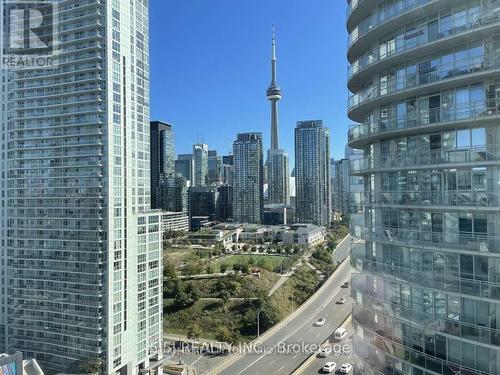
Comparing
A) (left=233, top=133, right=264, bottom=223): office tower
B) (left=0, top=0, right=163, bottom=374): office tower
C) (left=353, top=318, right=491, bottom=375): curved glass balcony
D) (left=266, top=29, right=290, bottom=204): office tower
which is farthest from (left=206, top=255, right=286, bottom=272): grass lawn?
(left=266, top=29, right=290, bottom=204): office tower

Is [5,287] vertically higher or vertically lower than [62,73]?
lower

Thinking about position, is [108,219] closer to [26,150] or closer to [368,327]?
[26,150]

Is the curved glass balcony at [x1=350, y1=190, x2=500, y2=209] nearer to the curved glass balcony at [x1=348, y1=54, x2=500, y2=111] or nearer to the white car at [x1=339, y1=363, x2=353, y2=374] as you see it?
the curved glass balcony at [x1=348, y1=54, x2=500, y2=111]

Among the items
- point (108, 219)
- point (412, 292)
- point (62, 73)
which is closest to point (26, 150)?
point (62, 73)

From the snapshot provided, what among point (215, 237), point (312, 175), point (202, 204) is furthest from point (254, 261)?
point (202, 204)

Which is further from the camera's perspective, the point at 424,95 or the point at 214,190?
the point at 214,190
